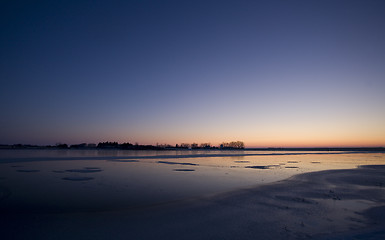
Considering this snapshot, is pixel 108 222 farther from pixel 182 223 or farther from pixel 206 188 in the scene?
pixel 206 188

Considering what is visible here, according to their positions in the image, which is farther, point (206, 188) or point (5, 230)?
point (206, 188)

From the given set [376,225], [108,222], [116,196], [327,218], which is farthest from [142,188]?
[376,225]

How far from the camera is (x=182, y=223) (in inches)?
264

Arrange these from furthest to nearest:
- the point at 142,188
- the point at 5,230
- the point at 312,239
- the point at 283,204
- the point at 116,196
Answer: the point at 142,188 < the point at 116,196 < the point at 283,204 < the point at 5,230 < the point at 312,239

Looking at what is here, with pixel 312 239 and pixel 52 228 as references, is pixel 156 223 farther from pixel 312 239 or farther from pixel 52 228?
pixel 312 239

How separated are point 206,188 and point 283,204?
4.44 meters

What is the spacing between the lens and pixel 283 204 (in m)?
8.87

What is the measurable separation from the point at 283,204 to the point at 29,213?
352 inches

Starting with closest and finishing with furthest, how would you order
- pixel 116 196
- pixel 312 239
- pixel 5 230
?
pixel 312 239 → pixel 5 230 → pixel 116 196

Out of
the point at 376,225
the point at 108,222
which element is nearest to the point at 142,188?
the point at 108,222

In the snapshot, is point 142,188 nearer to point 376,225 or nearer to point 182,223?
point 182,223

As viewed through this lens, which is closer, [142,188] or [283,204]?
[283,204]

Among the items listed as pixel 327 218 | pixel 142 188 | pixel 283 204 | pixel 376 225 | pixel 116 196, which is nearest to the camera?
pixel 376 225

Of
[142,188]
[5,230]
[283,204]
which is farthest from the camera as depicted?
[142,188]
